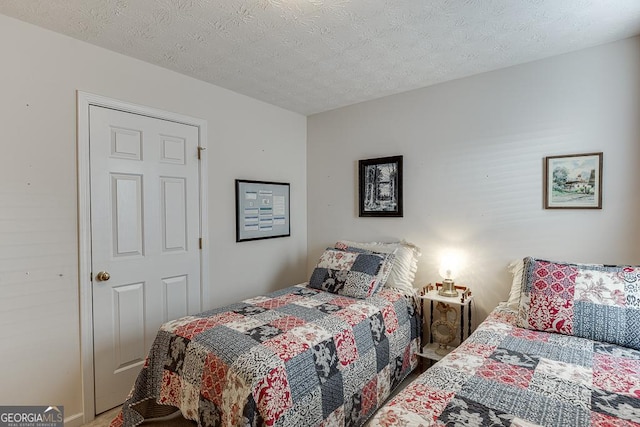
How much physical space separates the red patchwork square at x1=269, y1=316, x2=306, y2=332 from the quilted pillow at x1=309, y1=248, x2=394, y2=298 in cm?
63

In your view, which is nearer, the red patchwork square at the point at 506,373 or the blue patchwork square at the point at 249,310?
the red patchwork square at the point at 506,373

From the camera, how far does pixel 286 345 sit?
5.33 ft

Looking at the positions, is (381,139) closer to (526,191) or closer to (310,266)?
(526,191)

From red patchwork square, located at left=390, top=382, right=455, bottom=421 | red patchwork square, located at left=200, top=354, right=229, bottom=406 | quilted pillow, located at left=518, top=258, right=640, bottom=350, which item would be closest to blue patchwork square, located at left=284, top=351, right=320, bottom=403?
red patchwork square, located at left=200, top=354, right=229, bottom=406

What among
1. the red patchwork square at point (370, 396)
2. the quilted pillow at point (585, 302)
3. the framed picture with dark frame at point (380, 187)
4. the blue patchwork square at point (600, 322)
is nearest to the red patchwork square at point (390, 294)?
the red patchwork square at point (370, 396)

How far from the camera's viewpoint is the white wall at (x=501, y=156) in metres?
2.04

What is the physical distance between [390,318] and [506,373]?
39.8 inches

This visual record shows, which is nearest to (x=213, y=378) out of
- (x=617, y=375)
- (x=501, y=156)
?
(x=617, y=375)

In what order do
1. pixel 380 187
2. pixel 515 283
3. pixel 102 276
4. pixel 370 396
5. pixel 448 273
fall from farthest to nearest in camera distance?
pixel 380 187
pixel 448 273
pixel 515 283
pixel 102 276
pixel 370 396

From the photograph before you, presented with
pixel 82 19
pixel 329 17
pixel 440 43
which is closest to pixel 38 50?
pixel 82 19

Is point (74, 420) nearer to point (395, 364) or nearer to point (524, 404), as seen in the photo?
point (395, 364)

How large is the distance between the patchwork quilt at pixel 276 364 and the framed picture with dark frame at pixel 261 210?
874 millimetres

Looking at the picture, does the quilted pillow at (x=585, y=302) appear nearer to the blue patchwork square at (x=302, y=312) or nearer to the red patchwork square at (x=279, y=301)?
the blue patchwork square at (x=302, y=312)

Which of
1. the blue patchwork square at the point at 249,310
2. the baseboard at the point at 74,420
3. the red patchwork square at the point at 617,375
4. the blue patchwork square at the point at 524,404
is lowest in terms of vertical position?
the baseboard at the point at 74,420
